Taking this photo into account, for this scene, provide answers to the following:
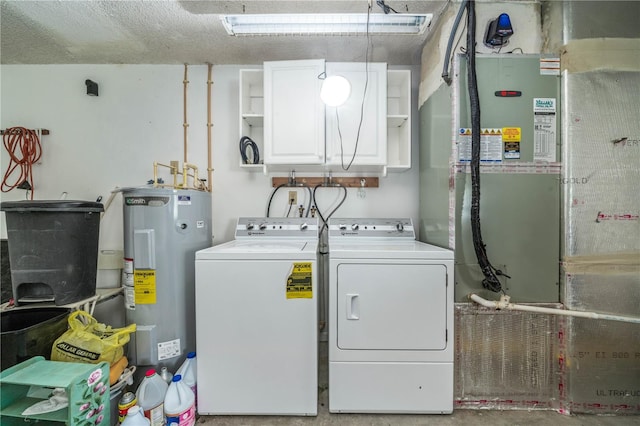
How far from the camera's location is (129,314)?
1497 millimetres

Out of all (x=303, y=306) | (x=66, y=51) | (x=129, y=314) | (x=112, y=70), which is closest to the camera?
(x=303, y=306)

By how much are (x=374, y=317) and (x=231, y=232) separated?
1.41 meters

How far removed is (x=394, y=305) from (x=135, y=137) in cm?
247

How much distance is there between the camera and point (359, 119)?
5.79ft

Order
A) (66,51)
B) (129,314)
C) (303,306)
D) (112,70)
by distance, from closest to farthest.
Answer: (303,306) < (129,314) < (66,51) < (112,70)

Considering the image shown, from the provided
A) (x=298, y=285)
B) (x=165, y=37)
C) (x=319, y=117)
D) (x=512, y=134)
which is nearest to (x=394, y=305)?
(x=298, y=285)

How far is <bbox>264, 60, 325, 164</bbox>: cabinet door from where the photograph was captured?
174 centimetres

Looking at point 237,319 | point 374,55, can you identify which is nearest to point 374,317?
point 237,319

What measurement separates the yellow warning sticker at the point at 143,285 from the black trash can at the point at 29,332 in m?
0.38

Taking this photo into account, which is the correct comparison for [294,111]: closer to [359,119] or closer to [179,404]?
[359,119]

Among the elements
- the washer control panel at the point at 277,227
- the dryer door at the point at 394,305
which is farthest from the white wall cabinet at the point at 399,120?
the dryer door at the point at 394,305

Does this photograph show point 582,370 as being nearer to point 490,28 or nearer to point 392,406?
point 392,406

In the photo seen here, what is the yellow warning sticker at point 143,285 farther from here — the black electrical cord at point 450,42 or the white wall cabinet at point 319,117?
the black electrical cord at point 450,42

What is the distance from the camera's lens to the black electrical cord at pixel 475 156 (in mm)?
1351
